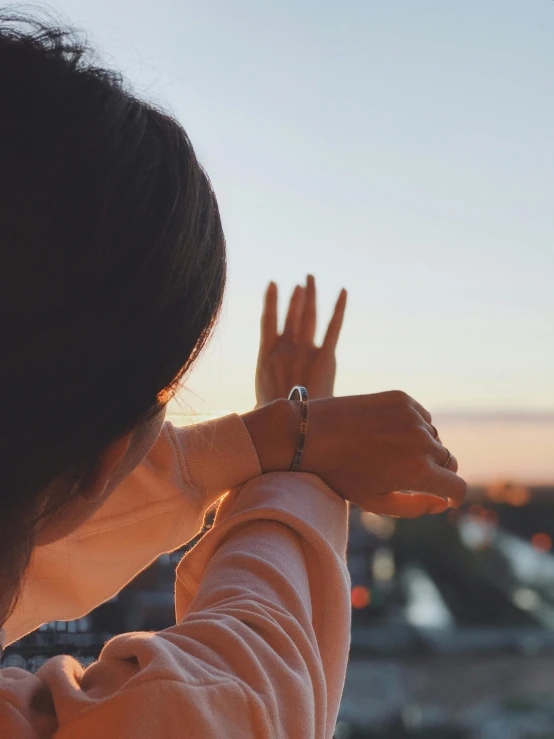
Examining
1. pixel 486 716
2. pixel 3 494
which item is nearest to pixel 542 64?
pixel 3 494

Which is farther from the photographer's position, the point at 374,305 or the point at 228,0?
the point at 374,305

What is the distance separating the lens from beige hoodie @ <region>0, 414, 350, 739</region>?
1.32 ft

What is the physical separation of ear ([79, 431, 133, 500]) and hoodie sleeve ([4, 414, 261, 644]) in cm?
17

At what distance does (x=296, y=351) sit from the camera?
0.75m

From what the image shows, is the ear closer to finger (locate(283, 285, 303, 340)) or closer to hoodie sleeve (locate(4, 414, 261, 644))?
hoodie sleeve (locate(4, 414, 261, 644))

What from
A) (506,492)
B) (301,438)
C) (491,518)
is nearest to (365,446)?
(301,438)

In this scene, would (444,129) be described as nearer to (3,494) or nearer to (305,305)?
(305,305)

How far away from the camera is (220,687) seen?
41 cm

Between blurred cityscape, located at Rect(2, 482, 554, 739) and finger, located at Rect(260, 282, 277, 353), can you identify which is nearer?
finger, located at Rect(260, 282, 277, 353)

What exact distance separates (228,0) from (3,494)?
77 cm

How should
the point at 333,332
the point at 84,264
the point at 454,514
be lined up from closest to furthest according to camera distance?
the point at 84,264
the point at 333,332
the point at 454,514

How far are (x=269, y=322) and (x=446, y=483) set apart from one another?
244 millimetres

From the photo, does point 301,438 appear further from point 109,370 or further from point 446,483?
point 109,370

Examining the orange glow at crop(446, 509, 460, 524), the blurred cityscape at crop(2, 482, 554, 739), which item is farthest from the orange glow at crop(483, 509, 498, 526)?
the orange glow at crop(446, 509, 460, 524)
